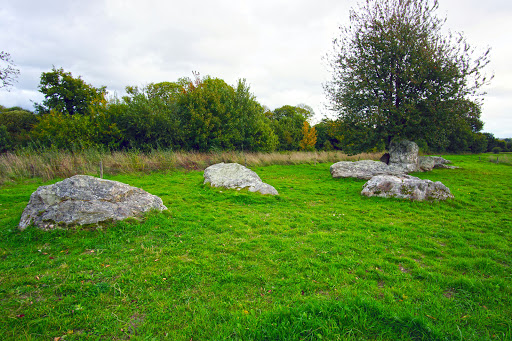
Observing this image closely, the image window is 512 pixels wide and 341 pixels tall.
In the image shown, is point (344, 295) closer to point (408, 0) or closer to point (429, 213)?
point (429, 213)

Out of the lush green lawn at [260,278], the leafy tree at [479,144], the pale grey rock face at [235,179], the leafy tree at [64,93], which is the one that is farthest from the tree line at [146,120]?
the leafy tree at [479,144]

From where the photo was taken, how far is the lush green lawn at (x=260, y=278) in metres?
2.88

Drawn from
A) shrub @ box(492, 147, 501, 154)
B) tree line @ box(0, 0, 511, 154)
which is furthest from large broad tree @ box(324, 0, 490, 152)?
shrub @ box(492, 147, 501, 154)

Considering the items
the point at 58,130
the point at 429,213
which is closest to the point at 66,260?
the point at 429,213

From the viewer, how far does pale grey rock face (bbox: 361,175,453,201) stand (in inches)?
370

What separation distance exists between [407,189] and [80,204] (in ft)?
36.5

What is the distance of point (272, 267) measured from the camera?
431cm

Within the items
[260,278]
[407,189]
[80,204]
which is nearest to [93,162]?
[80,204]

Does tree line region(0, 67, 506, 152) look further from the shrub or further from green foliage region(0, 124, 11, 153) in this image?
the shrub

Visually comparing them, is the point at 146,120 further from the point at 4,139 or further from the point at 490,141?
the point at 490,141

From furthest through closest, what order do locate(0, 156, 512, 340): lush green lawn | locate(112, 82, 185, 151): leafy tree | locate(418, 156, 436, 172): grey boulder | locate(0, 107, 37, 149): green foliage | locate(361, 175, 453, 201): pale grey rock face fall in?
locate(0, 107, 37, 149): green foliage < locate(112, 82, 185, 151): leafy tree < locate(418, 156, 436, 172): grey boulder < locate(361, 175, 453, 201): pale grey rock face < locate(0, 156, 512, 340): lush green lawn

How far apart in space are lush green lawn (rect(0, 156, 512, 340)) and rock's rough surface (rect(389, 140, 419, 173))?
11.8 meters

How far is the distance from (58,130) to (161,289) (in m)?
20.5

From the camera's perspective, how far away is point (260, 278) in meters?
3.95
